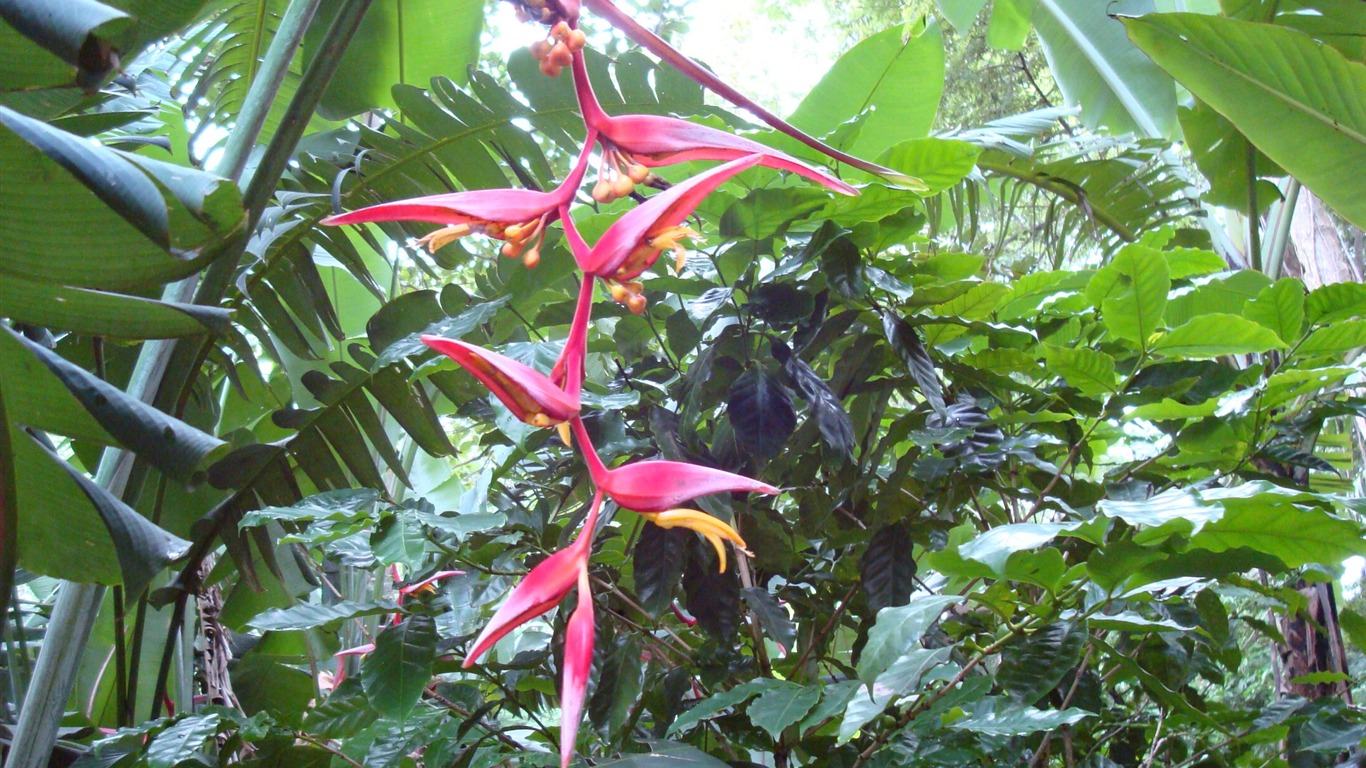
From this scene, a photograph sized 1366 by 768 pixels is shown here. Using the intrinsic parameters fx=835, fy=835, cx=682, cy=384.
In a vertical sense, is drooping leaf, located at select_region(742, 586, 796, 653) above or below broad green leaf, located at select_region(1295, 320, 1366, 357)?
below

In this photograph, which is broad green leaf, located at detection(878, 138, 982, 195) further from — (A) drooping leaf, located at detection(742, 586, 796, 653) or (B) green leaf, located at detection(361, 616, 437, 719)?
(B) green leaf, located at detection(361, 616, 437, 719)

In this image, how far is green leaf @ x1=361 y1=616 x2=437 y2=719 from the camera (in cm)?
58

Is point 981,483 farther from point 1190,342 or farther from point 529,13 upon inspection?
point 529,13

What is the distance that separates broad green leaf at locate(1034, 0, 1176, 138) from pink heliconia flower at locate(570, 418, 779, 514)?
5.27 ft

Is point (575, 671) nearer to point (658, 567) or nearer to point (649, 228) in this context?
point (649, 228)

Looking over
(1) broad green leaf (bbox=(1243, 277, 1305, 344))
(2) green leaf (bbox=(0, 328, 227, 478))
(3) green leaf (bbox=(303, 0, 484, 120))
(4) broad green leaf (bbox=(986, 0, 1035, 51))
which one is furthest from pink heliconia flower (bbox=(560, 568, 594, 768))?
(4) broad green leaf (bbox=(986, 0, 1035, 51))

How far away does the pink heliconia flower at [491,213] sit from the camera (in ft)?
0.75

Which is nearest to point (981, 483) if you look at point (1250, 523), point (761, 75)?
point (1250, 523)

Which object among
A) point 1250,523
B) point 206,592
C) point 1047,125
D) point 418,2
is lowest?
point 206,592

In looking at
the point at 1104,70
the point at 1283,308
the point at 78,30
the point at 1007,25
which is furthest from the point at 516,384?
the point at 1007,25

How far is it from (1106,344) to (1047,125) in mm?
443

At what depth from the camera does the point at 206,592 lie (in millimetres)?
1105

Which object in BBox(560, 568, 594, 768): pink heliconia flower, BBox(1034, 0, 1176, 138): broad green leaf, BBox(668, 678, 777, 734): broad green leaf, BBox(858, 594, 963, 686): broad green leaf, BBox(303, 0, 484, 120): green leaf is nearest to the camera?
BBox(560, 568, 594, 768): pink heliconia flower

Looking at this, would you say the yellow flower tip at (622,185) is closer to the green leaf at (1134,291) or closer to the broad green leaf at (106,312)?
the broad green leaf at (106,312)
